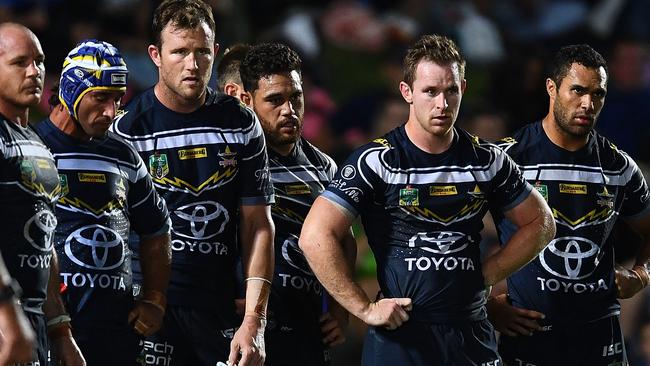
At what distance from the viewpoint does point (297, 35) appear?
1552 centimetres

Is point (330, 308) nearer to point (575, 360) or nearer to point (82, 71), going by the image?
point (575, 360)

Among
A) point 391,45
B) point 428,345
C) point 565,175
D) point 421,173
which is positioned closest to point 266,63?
point 421,173

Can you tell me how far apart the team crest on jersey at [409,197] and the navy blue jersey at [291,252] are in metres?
0.97

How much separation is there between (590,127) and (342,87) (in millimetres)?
7776

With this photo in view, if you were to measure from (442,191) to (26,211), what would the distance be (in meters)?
Result: 2.29

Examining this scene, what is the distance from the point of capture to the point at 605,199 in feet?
27.6

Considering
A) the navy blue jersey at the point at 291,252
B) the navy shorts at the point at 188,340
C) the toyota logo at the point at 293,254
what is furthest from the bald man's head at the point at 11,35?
the toyota logo at the point at 293,254

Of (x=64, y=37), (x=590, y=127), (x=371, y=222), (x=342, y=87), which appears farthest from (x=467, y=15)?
(x=371, y=222)

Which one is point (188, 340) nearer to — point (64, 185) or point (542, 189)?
point (64, 185)

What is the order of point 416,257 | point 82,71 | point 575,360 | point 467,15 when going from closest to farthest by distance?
point 82,71 < point 416,257 < point 575,360 < point 467,15

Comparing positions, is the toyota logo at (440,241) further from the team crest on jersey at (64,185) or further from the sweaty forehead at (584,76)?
the team crest on jersey at (64,185)

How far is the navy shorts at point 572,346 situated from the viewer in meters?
8.33

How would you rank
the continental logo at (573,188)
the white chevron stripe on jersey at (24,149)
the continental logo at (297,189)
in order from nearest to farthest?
the white chevron stripe on jersey at (24,149) < the continental logo at (297,189) < the continental logo at (573,188)

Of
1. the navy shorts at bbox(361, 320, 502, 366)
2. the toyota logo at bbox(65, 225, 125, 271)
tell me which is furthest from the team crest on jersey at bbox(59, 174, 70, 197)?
the navy shorts at bbox(361, 320, 502, 366)
